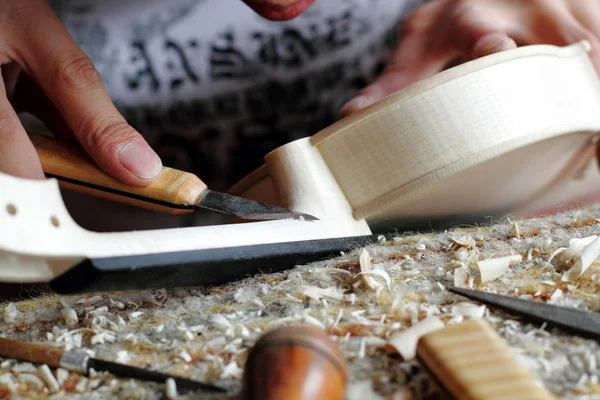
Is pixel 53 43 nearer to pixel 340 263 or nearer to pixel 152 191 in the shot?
pixel 152 191

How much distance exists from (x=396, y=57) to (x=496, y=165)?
266 millimetres

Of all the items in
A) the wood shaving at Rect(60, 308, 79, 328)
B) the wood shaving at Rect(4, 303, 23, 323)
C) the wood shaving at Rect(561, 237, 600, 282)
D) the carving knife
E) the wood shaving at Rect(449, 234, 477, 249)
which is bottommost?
the wood shaving at Rect(561, 237, 600, 282)

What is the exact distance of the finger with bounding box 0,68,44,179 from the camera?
1.46 ft

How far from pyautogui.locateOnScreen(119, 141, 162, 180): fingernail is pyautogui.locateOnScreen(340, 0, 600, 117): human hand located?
0.27 meters

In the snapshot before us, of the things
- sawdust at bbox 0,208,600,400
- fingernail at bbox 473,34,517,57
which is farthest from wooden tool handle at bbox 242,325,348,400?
fingernail at bbox 473,34,517,57

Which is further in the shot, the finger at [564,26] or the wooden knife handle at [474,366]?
the finger at [564,26]

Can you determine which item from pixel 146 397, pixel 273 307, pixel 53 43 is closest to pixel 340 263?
pixel 273 307

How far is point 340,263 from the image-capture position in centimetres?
46

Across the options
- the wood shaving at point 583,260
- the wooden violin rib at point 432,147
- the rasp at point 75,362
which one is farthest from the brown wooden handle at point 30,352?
the wood shaving at point 583,260

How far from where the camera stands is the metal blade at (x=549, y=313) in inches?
12.9

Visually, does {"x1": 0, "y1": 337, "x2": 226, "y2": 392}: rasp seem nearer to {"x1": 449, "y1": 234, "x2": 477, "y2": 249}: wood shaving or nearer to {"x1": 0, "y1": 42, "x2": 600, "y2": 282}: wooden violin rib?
{"x1": 0, "y1": 42, "x2": 600, "y2": 282}: wooden violin rib

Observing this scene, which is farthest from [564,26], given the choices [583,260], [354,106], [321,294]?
[321,294]

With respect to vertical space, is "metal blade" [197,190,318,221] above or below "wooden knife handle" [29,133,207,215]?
below

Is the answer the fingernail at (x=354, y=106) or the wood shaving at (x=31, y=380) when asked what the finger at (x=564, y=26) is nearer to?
the fingernail at (x=354, y=106)
